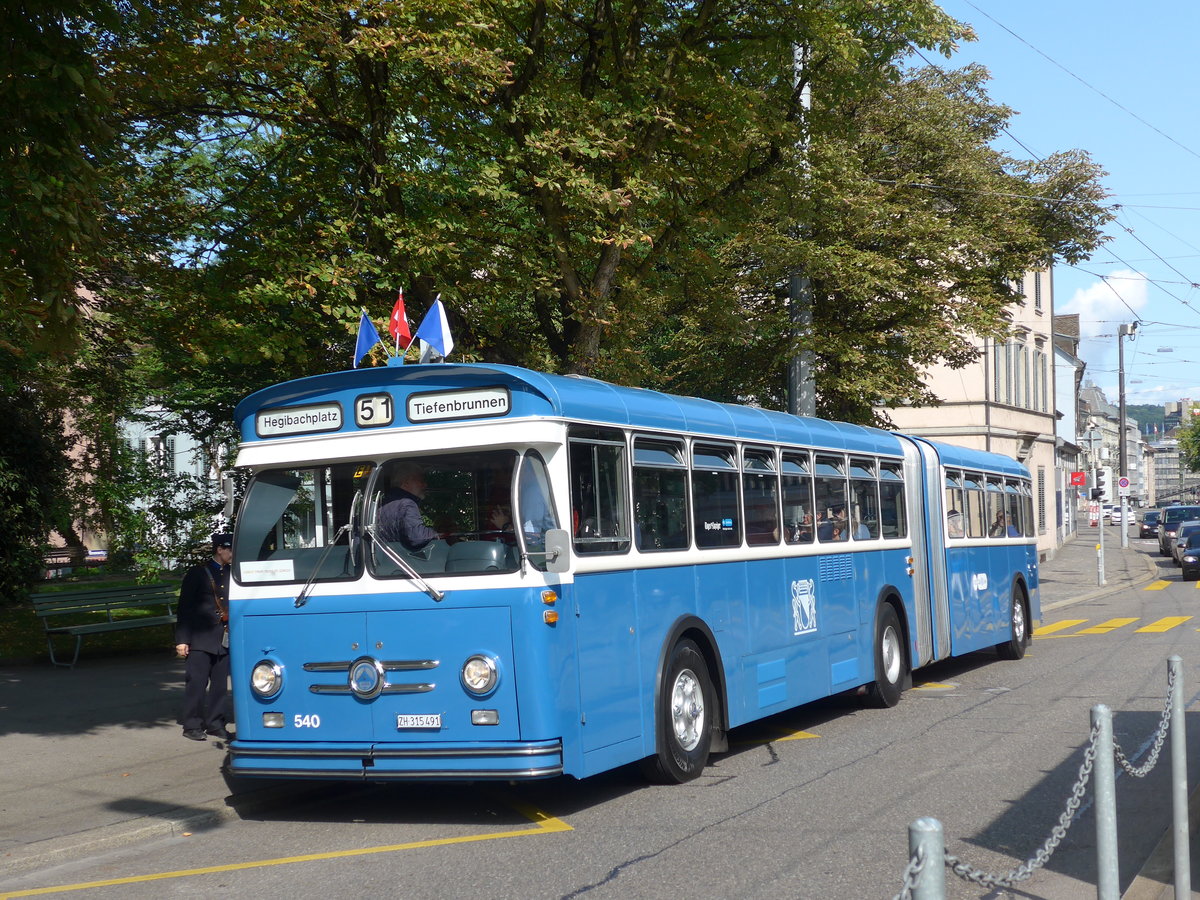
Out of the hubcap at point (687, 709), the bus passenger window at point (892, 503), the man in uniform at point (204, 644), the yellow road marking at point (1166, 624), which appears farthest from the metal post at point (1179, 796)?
the yellow road marking at point (1166, 624)

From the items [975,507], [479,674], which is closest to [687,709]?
[479,674]

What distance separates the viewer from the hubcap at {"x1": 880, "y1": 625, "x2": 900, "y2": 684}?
1409cm

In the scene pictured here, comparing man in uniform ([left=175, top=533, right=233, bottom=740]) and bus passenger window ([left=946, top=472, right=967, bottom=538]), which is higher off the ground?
bus passenger window ([left=946, top=472, right=967, bottom=538])

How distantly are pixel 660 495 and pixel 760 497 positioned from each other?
6.50ft

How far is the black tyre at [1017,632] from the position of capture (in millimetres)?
18781

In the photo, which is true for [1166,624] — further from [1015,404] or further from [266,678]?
[1015,404]

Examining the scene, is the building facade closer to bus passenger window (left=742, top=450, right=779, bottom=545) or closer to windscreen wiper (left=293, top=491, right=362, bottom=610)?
bus passenger window (left=742, top=450, right=779, bottom=545)

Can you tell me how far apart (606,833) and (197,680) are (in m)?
5.19

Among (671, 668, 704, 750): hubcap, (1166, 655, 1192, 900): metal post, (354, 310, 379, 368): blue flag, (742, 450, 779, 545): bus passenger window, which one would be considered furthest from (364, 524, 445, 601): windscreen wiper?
(1166, 655, 1192, 900): metal post

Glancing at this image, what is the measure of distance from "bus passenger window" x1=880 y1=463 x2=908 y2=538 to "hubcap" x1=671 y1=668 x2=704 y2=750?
16.9 ft

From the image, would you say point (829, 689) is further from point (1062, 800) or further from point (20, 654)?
point (20, 654)

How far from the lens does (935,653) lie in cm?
1579

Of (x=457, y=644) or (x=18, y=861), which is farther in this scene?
(x=457, y=644)

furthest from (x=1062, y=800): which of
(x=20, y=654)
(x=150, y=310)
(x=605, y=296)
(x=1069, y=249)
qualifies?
(x=1069, y=249)
